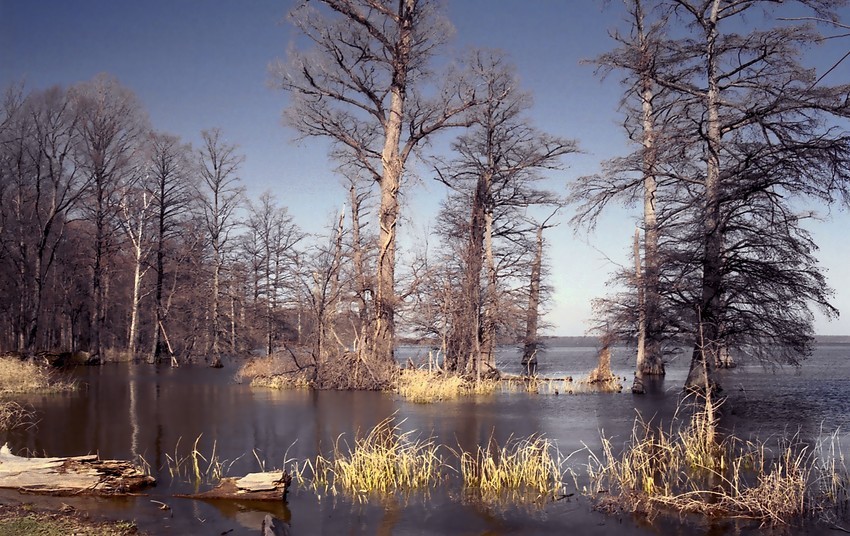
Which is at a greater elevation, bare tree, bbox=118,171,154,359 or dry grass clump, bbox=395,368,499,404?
bare tree, bbox=118,171,154,359

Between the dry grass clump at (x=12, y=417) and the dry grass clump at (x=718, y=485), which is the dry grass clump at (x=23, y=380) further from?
the dry grass clump at (x=718, y=485)

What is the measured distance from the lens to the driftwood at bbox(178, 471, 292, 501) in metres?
7.85

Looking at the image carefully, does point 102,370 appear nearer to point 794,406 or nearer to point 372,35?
point 372,35

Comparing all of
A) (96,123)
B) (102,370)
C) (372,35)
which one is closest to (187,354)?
(102,370)

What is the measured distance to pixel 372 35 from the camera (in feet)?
73.6

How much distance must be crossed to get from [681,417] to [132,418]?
450 inches

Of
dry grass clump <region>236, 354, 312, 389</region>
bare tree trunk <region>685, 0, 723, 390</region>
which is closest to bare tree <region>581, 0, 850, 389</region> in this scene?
bare tree trunk <region>685, 0, 723, 390</region>

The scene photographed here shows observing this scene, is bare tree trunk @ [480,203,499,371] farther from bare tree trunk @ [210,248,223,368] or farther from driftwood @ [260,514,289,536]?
driftwood @ [260,514,289,536]

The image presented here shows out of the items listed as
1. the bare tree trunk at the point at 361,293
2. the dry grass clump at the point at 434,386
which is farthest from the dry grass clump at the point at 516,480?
the bare tree trunk at the point at 361,293

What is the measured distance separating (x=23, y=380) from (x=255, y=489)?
14.4 metres

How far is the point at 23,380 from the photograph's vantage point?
750 inches

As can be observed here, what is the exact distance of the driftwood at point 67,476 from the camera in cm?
798

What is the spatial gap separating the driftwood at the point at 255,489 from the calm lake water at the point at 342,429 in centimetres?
16

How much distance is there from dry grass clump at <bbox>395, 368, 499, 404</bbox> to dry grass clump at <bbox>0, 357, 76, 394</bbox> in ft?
31.2
